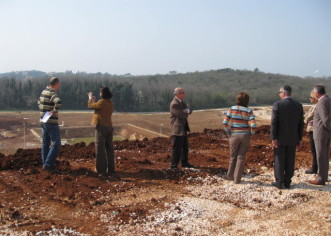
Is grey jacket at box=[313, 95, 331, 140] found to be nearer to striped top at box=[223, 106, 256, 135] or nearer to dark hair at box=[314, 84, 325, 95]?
dark hair at box=[314, 84, 325, 95]

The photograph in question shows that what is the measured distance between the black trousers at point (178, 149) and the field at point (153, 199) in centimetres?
33

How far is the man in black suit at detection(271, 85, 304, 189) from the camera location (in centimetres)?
725

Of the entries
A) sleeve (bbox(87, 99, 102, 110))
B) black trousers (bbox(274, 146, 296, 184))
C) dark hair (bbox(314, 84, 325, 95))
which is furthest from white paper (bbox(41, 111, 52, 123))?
dark hair (bbox(314, 84, 325, 95))

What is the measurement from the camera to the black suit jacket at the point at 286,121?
7.24m

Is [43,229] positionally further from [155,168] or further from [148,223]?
[155,168]

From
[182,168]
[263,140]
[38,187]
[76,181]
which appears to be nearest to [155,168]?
[182,168]

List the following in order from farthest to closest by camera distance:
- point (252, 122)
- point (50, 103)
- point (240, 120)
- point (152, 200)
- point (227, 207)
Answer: point (50, 103) → point (240, 120) → point (252, 122) → point (152, 200) → point (227, 207)

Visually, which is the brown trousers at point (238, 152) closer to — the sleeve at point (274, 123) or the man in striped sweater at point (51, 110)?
the sleeve at point (274, 123)

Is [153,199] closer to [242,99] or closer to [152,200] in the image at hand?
[152,200]

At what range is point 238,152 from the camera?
25.5 ft

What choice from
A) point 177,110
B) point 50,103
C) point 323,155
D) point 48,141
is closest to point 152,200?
point 177,110

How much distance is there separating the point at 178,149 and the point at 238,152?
1578 mm

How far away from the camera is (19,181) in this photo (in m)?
7.84

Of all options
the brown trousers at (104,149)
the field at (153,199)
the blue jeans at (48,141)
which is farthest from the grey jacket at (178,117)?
the blue jeans at (48,141)
